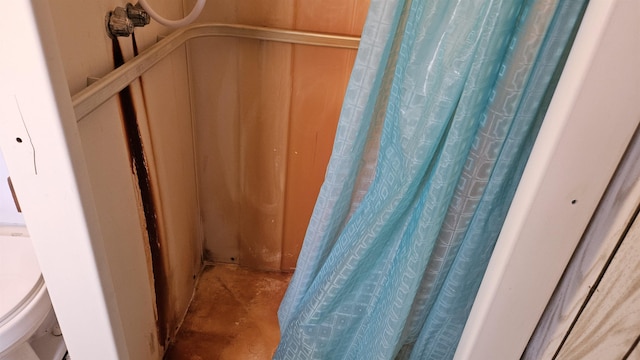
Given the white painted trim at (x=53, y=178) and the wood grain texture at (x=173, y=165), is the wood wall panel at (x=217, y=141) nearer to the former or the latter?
the wood grain texture at (x=173, y=165)

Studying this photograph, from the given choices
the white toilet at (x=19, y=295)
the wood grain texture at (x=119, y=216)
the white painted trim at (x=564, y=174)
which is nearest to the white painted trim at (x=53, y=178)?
the wood grain texture at (x=119, y=216)

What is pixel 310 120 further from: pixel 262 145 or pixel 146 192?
pixel 146 192

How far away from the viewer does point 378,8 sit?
857mm

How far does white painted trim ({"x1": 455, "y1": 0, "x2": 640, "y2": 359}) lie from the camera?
456mm

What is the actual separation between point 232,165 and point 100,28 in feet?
2.70

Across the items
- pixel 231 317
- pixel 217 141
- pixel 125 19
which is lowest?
pixel 231 317

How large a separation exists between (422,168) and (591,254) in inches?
14.6

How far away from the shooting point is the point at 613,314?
0.58m

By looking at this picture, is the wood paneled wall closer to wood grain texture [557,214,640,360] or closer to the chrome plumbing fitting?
the chrome plumbing fitting

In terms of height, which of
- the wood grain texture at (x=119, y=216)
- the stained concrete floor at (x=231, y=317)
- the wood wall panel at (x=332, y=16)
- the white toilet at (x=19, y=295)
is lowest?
the stained concrete floor at (x=231, y=317)

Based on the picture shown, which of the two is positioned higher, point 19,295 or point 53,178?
point 53,178

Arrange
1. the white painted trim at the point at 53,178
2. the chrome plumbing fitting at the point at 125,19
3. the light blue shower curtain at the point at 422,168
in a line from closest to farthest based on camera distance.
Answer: the white painted trim at the point at 53,178 < the light blue shower curtain at the point at 422,168 < the chrome plumbing fitting at the point at 125,19

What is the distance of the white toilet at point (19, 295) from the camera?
3.14 feet

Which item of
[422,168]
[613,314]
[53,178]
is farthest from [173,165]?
[613,314]
